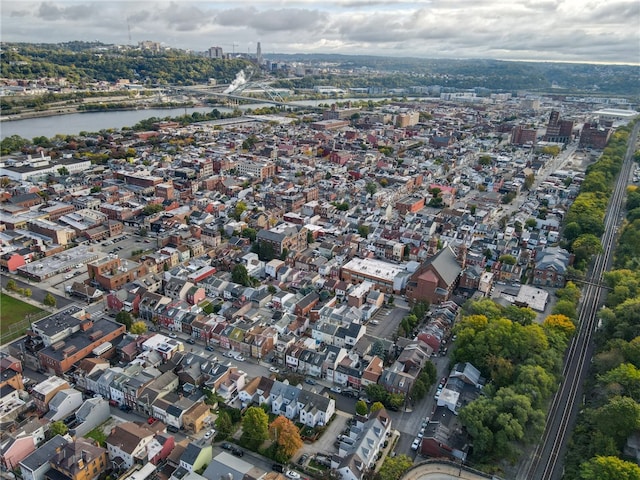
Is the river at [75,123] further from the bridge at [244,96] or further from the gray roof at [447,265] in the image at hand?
the gray roof at [447,265]

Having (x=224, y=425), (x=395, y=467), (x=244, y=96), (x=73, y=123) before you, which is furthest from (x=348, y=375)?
(x=244, y=96)

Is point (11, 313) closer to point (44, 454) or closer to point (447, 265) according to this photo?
point (44, 454)

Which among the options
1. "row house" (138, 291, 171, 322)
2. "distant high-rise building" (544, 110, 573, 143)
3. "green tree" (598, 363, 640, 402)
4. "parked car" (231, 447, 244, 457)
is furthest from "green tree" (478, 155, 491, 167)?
"parked car" (231, 447, 244, 457)

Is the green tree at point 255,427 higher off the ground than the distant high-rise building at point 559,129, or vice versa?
the distant high-rise building at point 559,129

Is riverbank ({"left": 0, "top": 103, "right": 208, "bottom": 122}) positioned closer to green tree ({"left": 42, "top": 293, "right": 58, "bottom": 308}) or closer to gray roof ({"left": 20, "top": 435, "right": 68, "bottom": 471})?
green tree ({"left": 42, "top": 293, "right": 58, "bottom": 308})

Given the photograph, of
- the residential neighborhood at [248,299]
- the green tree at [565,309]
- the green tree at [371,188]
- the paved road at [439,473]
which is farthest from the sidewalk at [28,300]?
the green tree at [371,188]
